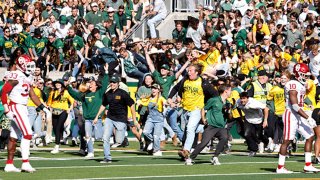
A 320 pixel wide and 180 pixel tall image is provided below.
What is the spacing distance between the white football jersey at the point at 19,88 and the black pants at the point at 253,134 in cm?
636

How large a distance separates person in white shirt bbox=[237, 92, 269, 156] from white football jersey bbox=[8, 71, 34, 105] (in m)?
6.57

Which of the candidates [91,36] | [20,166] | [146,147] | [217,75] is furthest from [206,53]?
[20,166]

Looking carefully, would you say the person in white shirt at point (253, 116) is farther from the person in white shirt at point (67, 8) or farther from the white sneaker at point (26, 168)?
the person in white shirt at point (67, 8)

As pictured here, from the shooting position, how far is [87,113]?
934 inches

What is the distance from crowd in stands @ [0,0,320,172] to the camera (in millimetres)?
22875

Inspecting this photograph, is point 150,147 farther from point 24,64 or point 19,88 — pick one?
point 24,64

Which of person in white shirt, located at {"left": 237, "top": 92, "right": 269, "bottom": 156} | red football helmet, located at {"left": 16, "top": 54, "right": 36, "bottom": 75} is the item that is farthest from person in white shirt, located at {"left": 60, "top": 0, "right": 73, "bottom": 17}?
red football helmet, located at {"left": 16, "top": 54, "right": 36, "bottom": 75}

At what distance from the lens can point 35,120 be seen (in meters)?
26.9

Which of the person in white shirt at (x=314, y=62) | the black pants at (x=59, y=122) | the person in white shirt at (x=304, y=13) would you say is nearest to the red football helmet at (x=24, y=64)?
the black pants at (x=59, y=122)

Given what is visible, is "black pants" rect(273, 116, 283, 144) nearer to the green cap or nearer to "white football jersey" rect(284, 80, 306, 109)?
"white football jersey" rect(284, 80, 306, 109)

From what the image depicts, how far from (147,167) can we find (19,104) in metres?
2.75

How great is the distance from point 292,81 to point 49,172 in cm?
454

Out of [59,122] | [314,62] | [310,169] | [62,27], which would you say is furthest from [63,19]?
[310,169]

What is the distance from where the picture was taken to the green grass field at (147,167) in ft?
63.3
